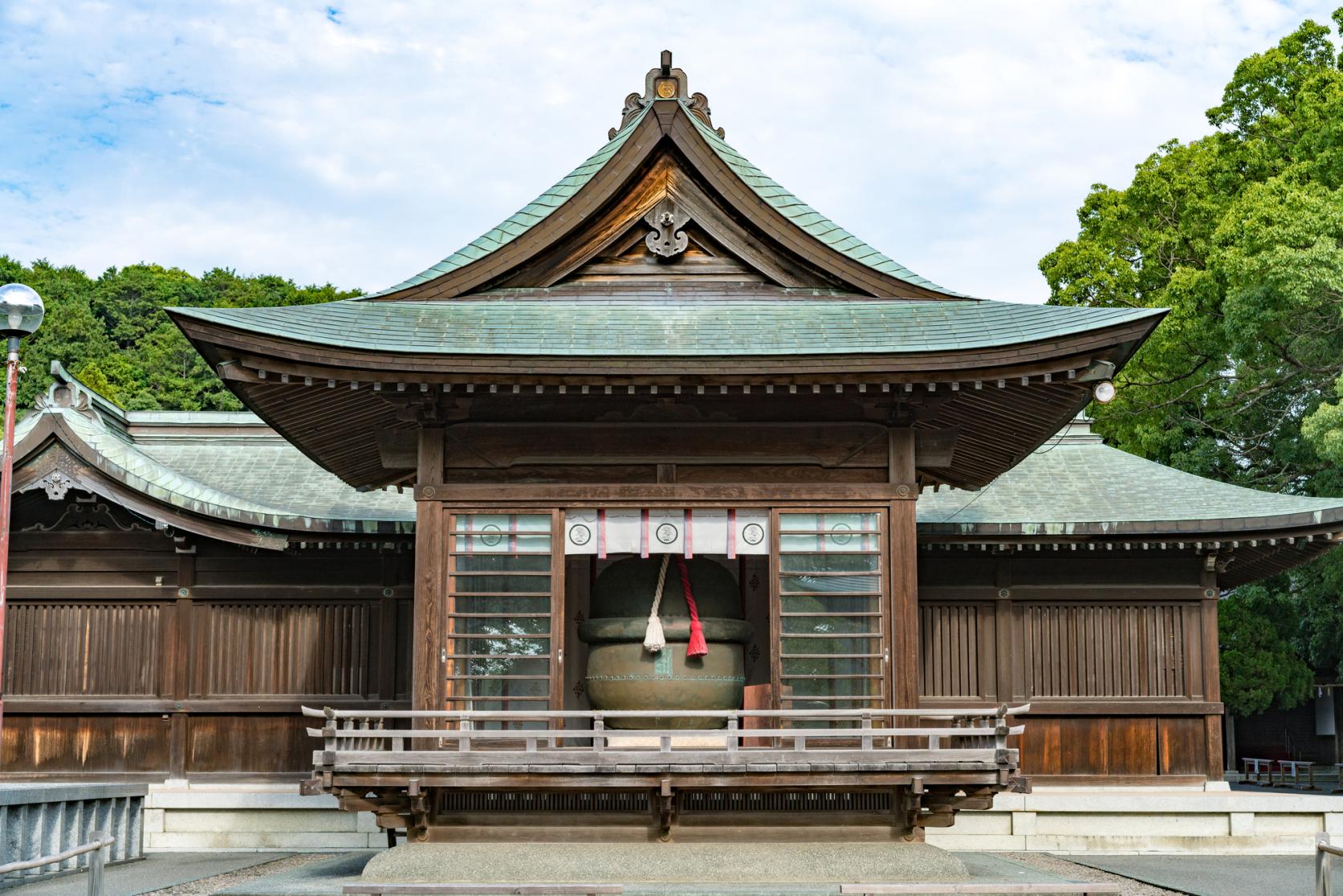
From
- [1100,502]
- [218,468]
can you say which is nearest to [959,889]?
[1100,502]

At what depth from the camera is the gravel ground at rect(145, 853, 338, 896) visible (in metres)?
13.8

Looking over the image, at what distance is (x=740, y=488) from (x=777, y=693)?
1966 mm

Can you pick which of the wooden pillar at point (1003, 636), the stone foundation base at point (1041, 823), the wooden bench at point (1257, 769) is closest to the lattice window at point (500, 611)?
the stone foundation base at point (1041, 823)

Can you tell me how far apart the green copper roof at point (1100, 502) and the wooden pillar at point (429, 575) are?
6782 mm

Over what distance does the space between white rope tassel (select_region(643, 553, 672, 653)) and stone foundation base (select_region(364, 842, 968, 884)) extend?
198 cm

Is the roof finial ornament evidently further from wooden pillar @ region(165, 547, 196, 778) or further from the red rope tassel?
wooden pillar @ region(165, 547, 196, 778)

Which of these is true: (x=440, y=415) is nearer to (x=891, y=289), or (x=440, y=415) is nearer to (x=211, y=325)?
(x=211, y=325)

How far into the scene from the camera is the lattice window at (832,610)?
13.1m

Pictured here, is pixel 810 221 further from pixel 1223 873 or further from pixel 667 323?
pixel 1223 873

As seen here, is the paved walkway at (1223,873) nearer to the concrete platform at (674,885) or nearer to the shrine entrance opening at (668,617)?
the concrete platform at (674,885)

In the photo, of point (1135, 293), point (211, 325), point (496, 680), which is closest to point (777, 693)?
point (496, 680)

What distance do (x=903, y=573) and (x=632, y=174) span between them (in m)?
4.81

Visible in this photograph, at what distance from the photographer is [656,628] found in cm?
1370

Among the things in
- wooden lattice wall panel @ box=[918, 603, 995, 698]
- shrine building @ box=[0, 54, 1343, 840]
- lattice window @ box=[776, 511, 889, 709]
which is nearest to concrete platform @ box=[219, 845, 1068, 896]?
shrine building @ box=[0, 54, 1343, 840]
